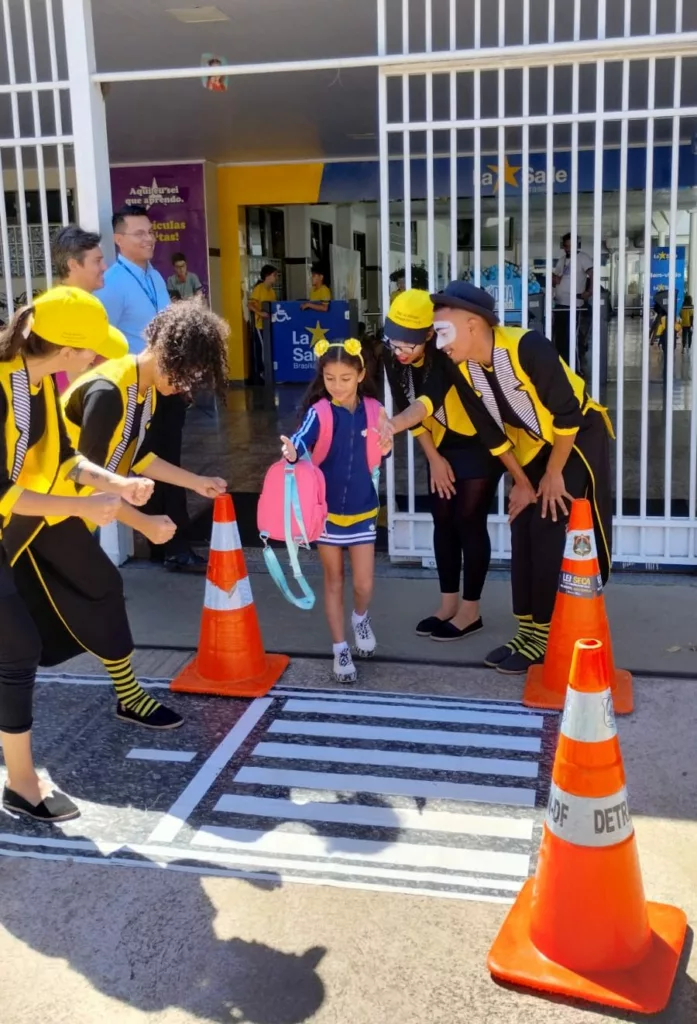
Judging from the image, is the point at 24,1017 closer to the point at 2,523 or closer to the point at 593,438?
the point at 2,523

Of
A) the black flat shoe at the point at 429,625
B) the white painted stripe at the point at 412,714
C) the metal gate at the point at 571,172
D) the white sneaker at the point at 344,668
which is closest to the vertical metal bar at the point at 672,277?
the metal gate at the point at 571,172

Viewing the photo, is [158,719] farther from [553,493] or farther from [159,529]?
[553,493]

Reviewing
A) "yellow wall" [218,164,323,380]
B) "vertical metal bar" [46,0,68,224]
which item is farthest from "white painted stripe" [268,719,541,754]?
"yellow wall" [218,164,323,380]

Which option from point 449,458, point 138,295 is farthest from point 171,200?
point 449,458

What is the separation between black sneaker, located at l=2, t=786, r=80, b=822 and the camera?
10.8 ft

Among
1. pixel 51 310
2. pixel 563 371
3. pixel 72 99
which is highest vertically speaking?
pixel 72 99

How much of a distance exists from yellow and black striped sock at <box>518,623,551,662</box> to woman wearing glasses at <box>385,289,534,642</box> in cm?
47

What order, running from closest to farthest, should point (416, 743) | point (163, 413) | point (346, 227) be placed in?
point (416, 743), point (163, 413), point (346, 227)

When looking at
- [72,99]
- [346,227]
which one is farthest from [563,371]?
[346,227]

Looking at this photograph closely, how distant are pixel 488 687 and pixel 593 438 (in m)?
1.17

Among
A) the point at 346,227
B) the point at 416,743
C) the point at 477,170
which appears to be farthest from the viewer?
the point at 346,227

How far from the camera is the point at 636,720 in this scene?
3920 mm

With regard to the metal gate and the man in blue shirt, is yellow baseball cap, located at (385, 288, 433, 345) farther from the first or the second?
the man in blue shirt

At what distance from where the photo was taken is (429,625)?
4906 millimetres
